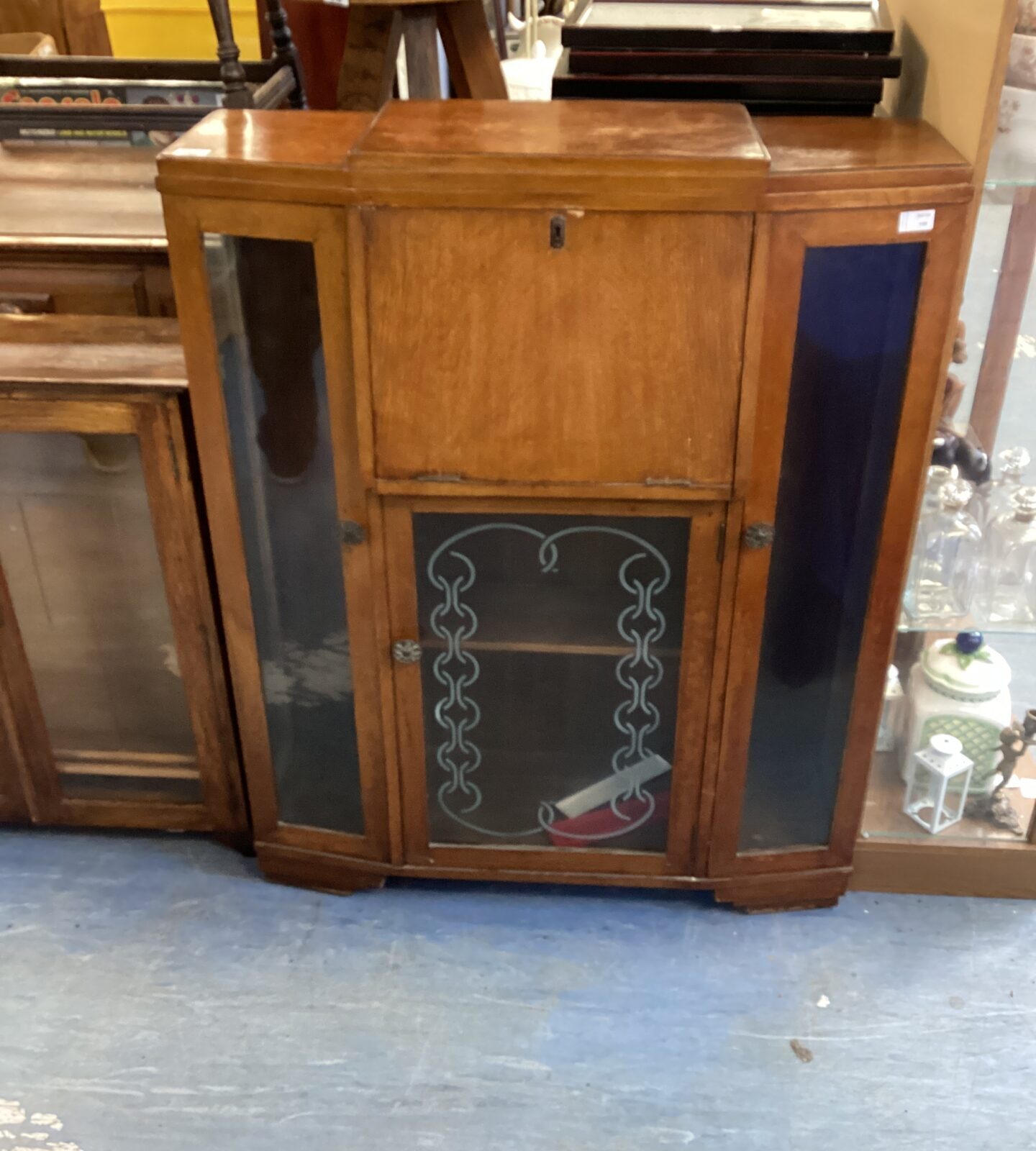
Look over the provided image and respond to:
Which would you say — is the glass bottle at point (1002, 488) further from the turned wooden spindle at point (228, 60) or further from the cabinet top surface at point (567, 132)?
the turned wooden spindle at point (228, 60)

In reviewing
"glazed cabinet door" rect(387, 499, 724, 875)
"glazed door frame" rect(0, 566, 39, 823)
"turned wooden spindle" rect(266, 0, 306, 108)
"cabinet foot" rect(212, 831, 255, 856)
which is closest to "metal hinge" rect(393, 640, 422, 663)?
"glazed cabinet door" rect(387, 499, 724, 875)

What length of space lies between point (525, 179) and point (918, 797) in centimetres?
114

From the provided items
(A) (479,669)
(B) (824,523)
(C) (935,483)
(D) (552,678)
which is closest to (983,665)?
(C) (935,483)

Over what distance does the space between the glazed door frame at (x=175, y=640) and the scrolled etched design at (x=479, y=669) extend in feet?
1.17

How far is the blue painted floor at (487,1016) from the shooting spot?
1408 millimetres

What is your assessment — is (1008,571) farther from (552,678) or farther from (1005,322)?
(552,678)

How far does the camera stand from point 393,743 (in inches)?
61.8

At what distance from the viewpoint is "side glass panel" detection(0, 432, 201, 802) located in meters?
1.55

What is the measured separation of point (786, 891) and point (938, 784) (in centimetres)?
28

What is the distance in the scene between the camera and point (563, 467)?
129 cm

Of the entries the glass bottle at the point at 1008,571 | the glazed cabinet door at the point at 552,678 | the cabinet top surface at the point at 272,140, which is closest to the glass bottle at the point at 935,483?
the glass bottle at the point at 1008,571

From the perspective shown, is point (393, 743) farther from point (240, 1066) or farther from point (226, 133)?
point (226, 133)

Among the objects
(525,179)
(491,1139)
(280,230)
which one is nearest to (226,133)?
(280,230)

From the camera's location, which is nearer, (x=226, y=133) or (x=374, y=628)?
(x=226, y=133)
